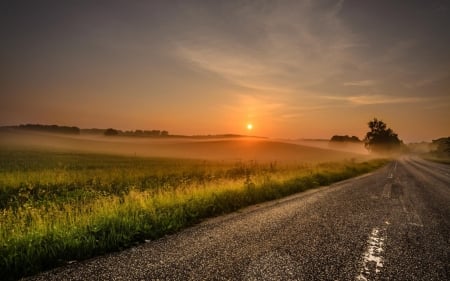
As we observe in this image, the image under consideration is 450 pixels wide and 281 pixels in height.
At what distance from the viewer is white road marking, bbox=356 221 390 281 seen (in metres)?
4.51

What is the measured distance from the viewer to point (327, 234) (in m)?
6.45

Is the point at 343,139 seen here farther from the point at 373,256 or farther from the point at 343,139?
the point at 373,256

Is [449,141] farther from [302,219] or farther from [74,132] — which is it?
[74,132]

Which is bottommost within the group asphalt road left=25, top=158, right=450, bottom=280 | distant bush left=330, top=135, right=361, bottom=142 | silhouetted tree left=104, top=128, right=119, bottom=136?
asphalt road left=25, top=158, right=450, bottom=280

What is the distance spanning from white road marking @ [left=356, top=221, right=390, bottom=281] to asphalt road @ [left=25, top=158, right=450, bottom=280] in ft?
0.05

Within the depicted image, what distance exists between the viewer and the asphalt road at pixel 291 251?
4402mm

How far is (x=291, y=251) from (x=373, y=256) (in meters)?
1.49

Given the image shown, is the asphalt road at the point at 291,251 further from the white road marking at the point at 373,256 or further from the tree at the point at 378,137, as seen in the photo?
the tree at the point at 378,137

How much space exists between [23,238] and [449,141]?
88.0m

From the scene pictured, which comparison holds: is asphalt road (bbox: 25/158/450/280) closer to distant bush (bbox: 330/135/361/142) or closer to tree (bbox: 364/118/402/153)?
tree (bbox: 364/118/402/153)

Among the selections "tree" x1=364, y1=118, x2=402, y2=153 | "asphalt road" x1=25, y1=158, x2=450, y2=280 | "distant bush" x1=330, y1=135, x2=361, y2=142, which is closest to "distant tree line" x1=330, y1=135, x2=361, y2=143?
"distant bush" x1=330, y1=135, x2=361, y2=142

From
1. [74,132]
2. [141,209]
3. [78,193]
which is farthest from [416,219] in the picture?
[74,132]

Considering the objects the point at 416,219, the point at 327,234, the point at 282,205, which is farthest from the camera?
the point at 282,205

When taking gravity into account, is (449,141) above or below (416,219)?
above
